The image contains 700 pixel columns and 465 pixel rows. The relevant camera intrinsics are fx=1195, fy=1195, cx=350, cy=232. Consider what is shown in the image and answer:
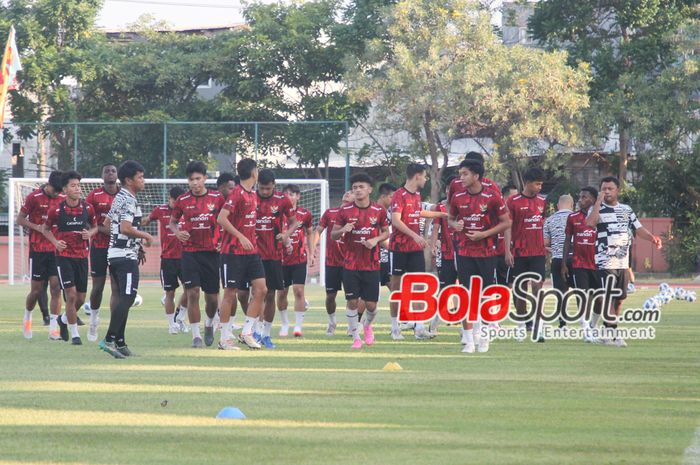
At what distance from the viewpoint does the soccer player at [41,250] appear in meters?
16.5

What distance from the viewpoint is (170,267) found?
18.4m

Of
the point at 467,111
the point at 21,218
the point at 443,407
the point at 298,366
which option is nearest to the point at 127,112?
the point at 467,111

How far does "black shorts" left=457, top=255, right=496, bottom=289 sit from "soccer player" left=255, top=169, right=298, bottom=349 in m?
2.38

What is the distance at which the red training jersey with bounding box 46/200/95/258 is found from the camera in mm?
15852

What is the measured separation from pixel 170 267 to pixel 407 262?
3950 mm

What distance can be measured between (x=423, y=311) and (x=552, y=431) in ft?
31.6

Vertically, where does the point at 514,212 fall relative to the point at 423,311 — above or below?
above

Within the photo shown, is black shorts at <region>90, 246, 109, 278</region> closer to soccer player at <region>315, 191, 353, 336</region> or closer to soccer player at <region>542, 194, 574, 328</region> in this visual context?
soccer player at <region>315, 191, 353, 336</region>

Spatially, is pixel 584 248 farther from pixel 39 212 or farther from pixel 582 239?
pixel 39 212

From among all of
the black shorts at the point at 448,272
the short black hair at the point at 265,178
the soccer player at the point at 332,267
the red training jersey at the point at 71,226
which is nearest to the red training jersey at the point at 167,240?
the soccer player at the point at 332,267

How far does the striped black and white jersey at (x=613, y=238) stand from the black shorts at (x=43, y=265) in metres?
7.57

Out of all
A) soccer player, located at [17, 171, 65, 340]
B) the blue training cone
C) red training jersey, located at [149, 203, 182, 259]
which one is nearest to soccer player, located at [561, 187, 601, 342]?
red training jersey, located at [149, 203, 182, 259]

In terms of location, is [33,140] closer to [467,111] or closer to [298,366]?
[467,111]

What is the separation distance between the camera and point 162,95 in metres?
47.2
